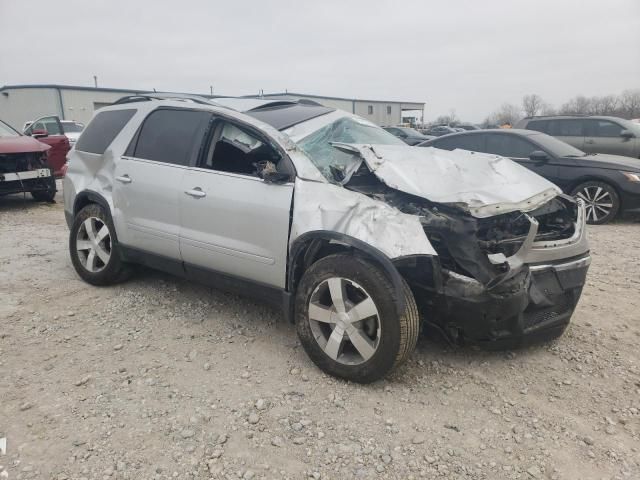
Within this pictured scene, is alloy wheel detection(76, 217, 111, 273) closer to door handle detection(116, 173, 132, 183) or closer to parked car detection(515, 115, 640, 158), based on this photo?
door handle detection(116, 173, 132, 183)

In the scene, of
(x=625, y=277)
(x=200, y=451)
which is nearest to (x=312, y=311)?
(x=200, y=451)

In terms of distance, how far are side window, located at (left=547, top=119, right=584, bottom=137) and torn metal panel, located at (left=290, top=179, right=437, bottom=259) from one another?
9.77 metres

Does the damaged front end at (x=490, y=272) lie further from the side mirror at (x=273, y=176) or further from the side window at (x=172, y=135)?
the side window at (x=172, y=135)

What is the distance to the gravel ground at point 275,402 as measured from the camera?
2.31 metres

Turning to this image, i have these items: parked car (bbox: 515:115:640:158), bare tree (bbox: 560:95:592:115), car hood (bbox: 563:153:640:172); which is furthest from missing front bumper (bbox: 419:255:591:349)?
bare tree (bbox: 560:95:592:115)

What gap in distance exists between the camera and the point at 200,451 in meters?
2.38

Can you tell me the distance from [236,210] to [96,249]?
6.15ft

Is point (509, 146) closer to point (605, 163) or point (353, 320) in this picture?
point (605, 163)

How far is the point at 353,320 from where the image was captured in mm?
2816

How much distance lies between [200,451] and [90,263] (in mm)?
2707

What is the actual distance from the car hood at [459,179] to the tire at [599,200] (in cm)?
419

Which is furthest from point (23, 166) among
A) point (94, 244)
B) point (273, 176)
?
point (273, 176)

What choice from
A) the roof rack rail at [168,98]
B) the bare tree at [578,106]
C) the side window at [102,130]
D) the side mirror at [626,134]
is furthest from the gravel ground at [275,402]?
the bare tree at [578,106]

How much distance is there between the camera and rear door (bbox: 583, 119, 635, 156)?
10.5 meters
